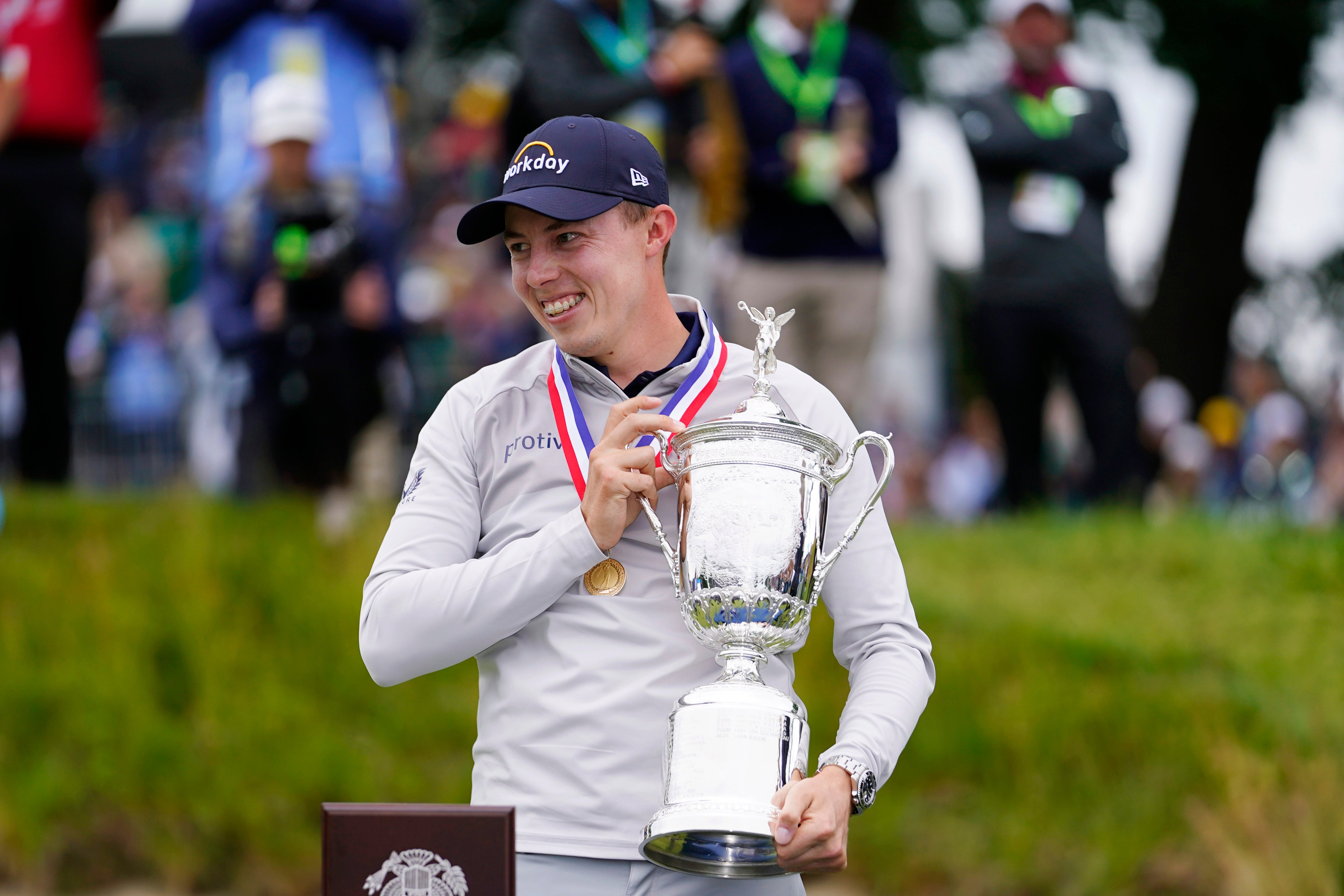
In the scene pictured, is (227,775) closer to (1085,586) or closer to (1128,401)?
(1085,586)

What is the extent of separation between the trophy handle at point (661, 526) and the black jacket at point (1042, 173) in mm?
4946

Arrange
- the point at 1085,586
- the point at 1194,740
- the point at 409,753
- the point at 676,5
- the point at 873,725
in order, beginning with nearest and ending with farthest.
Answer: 1. the point at 873,725
2. the point at 1194,740
3. the point at 409,753
4. the point at 1085,586
5. the point at 676,5

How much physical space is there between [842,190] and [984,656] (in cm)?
202

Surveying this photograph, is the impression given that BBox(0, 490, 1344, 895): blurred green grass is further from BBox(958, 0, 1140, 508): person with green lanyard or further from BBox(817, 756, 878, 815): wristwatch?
BBox(817, 756, 878, 815): wristwatch

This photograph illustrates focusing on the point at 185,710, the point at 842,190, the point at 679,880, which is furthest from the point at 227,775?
the point at 679,880

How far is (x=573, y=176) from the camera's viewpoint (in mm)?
2730

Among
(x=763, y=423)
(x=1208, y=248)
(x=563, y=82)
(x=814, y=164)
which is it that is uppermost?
(x=1208, y=248)

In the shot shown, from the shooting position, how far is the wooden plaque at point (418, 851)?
248 cm

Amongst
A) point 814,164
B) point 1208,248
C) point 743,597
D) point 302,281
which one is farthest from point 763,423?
point 1208,248

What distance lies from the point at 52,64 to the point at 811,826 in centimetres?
569

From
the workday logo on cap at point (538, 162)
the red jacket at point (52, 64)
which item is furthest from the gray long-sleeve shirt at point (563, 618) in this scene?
the red jacket at point (52, 64)

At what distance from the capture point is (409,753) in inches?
263

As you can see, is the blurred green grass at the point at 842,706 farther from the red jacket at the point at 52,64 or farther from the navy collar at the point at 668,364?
the navy collar at the point at 668,364

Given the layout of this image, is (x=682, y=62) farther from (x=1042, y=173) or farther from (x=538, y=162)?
(x=538, y=162)
